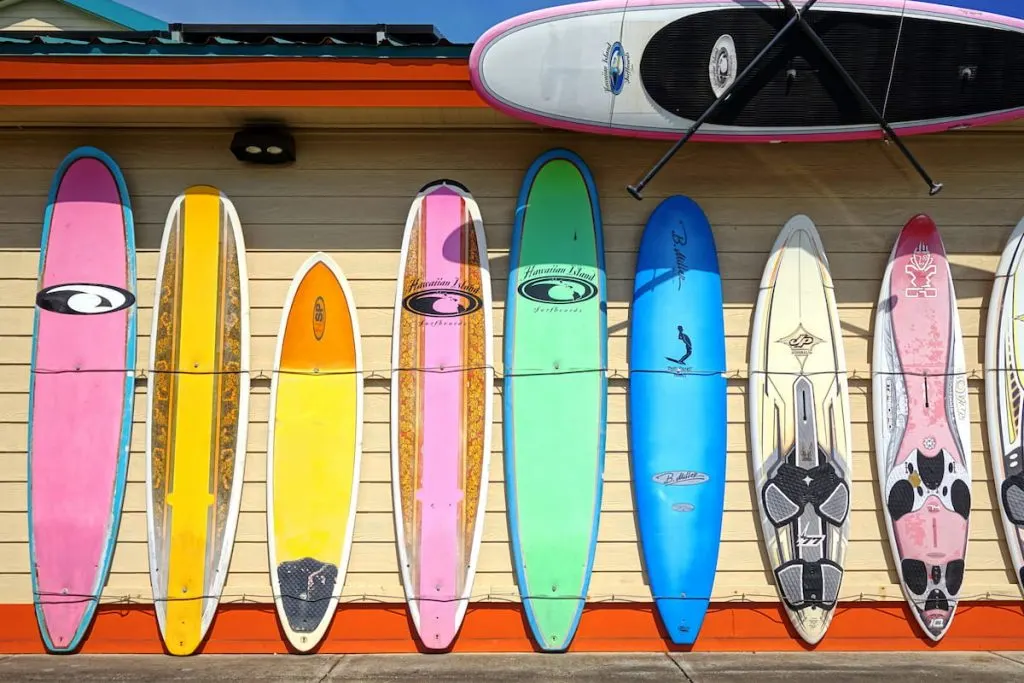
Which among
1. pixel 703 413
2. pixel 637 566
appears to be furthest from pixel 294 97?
pixel 637 566

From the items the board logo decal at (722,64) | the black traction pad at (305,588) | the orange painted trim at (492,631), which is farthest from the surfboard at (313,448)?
the board logo decal at (722,64)

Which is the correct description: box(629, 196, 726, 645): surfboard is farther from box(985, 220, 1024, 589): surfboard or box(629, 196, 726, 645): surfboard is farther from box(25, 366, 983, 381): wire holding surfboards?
box(985, 220, 1024, 589): surfboard

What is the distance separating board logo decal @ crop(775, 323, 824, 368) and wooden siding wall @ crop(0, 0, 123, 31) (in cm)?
561

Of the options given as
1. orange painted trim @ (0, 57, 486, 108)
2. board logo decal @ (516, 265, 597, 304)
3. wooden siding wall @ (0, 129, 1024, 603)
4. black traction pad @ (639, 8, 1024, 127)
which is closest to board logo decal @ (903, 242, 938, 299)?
wooden siding wall @ (0, 129, 1024, 603)

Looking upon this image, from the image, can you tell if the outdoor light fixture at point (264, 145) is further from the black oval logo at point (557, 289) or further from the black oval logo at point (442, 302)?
the black oval logo at point (557, 289)

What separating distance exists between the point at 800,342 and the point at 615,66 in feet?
4.47

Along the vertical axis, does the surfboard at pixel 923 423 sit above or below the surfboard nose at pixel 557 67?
below

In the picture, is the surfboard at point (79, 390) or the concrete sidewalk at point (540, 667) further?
the surfboard at point (79, 390)

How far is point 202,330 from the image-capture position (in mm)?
3348

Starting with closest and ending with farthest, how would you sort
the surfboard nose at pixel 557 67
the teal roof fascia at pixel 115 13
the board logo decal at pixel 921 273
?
the surfboard nose at pixel 557 67 < the board logo decal at pixel 921 273 < the teal roof fascia at pixel 115 13

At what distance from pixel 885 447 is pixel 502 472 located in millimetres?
1580

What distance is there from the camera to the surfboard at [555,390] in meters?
3.26

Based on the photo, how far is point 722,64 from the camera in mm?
3248

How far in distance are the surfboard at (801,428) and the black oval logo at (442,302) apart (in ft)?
3.93
